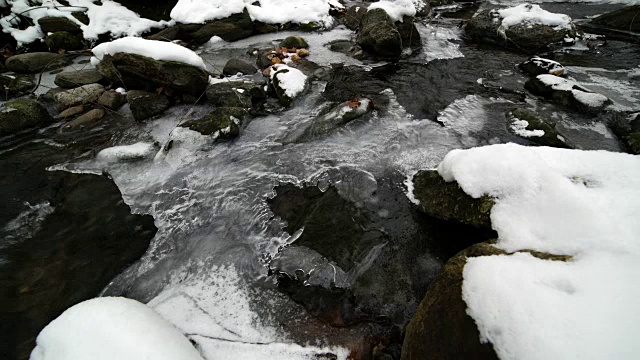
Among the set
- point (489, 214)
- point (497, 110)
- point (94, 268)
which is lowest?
point (94, 268)

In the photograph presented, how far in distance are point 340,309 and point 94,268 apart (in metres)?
2.38

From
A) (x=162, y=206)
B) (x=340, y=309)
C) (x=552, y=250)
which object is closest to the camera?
(x=552, y=250)

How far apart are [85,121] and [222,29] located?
16.4ft

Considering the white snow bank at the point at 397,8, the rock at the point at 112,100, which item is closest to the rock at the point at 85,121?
the rock at the point at 112,100

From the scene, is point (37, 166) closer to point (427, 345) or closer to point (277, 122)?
point (277, 122)

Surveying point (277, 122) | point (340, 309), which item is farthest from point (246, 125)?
point (340, 309)

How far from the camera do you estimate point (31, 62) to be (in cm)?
705

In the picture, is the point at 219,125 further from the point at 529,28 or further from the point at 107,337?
the point at 529,28

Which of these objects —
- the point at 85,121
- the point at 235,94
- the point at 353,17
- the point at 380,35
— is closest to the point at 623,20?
the point at 380,35

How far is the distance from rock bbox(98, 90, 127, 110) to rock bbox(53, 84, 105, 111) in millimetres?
199

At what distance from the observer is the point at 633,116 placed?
14.4 ft

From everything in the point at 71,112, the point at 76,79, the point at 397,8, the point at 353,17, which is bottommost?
the point at 71,112

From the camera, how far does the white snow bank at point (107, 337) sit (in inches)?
64.9

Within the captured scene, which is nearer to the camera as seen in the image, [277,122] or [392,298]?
[392,298]
